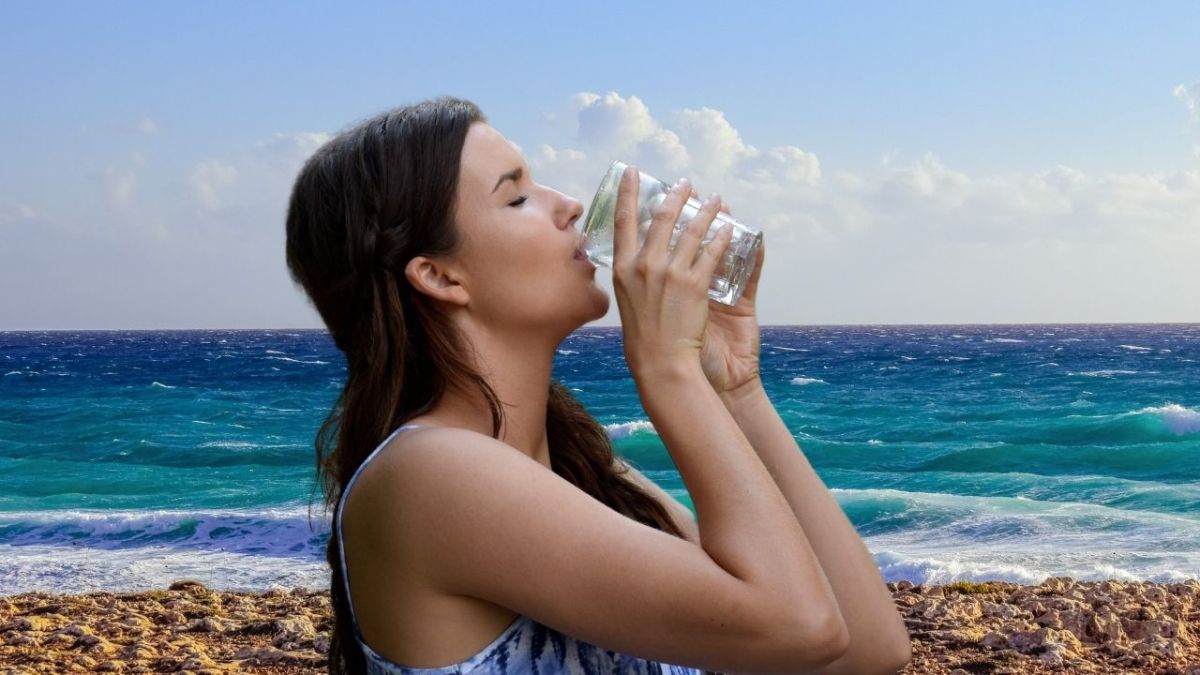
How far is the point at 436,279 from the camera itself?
1.81 m

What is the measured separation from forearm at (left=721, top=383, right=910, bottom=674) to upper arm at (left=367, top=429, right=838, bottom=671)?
44cm

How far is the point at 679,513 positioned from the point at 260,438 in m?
21.3

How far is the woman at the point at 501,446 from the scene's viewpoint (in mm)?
1537

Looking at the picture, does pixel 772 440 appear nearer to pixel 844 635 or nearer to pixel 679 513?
pixel 679 513

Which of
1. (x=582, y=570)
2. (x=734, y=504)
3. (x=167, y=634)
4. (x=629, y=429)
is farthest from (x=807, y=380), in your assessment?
(x=582, y=570)

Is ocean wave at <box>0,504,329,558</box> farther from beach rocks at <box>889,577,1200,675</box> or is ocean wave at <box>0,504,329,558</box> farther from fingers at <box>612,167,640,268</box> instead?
fingers at <box>612,167,640,268</box>

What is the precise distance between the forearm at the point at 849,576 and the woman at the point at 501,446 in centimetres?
2

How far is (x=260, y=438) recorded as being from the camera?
22453 mm

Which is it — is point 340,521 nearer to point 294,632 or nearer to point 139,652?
point 139,652

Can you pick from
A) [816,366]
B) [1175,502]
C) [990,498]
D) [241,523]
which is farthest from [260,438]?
[816,366]

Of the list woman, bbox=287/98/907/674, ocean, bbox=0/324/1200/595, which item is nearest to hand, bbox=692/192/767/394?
woman, bbox=287/98/907/674

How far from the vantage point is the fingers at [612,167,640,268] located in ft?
5.70

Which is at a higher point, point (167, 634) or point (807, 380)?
point (167, 634)

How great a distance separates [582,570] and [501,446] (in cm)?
21
